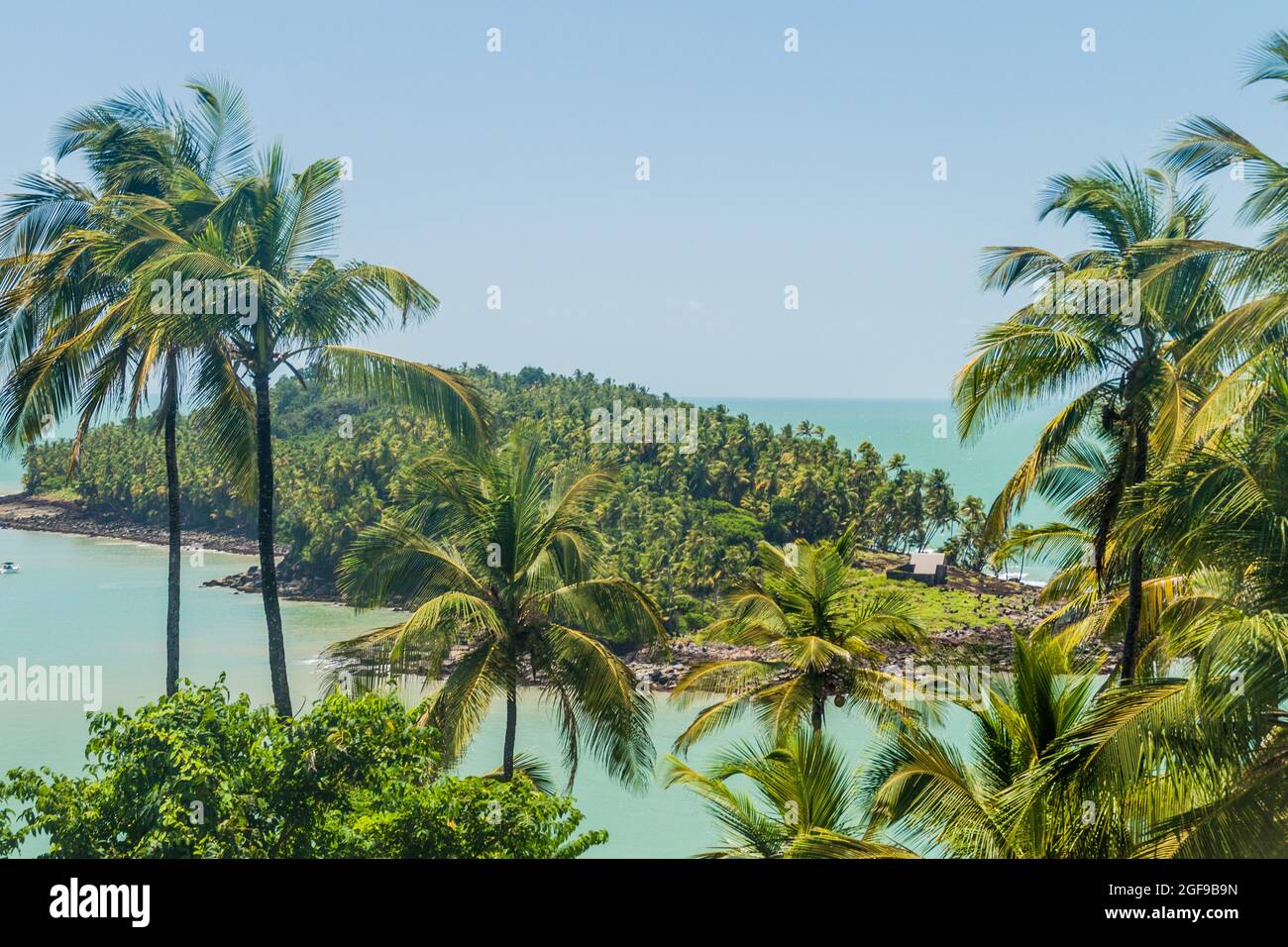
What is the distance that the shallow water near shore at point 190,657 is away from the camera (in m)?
18.5

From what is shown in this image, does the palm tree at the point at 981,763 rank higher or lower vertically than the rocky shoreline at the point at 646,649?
higher

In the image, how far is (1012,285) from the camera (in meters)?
10.5

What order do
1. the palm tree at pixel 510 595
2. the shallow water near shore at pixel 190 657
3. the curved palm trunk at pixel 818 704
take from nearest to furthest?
1. the palm tree at pixel 510 595
2. the curved palm trunk at pixel 818 704
3. the shallow water near shore at pixel 190 657

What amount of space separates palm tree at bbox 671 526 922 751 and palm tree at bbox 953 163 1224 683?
6.70 ft

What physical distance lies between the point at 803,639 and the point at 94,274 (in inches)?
308

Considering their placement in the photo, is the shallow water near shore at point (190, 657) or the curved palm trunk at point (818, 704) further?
the shallow water near shore at point (190, 657)

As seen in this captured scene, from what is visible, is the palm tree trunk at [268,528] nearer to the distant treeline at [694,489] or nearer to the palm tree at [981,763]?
the palm tree at [981,763]

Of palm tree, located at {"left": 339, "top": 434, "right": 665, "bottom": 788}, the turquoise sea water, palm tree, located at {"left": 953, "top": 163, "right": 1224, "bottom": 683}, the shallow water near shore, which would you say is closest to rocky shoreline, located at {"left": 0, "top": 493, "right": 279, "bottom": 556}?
the turquoise sea water

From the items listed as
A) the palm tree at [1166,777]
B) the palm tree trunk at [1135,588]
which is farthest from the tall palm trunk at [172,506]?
the palm tree trunk at [1135,588]

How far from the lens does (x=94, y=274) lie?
1105 centimetres

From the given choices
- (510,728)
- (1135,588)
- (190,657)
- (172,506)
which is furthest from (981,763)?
(190,657)

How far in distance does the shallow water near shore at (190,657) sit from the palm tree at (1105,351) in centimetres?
377
